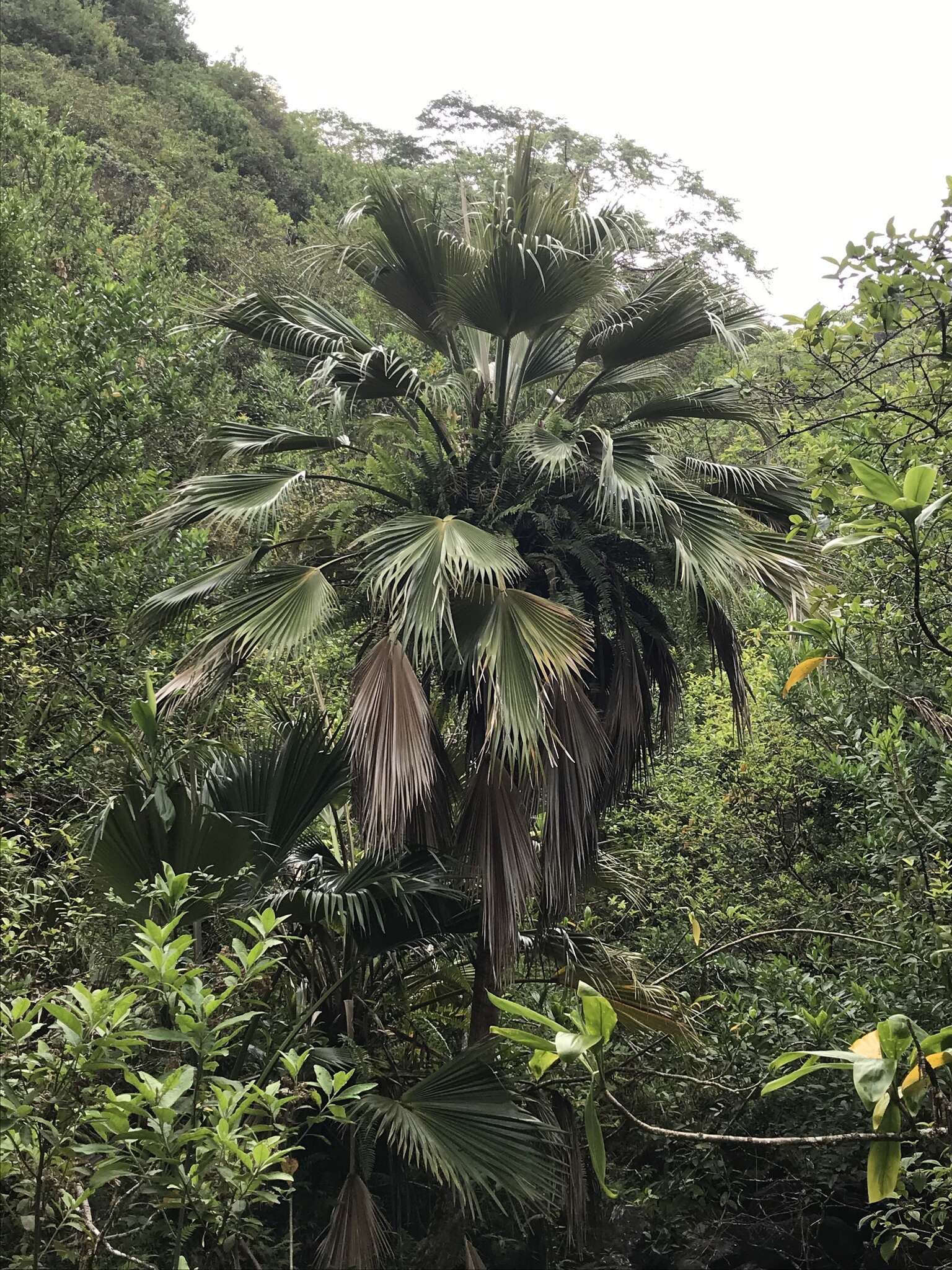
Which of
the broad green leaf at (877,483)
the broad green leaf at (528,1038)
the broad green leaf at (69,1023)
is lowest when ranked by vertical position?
the broad green leaf at (69,1023)

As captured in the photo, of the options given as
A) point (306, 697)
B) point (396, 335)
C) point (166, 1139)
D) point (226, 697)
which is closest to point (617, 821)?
point (306, 697)

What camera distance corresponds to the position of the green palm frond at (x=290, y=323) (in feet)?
16.4

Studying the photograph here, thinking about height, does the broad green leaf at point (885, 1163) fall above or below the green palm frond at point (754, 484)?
below

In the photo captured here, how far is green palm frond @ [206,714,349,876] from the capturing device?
164 inches

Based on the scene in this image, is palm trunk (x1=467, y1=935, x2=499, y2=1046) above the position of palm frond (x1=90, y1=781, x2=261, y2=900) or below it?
below

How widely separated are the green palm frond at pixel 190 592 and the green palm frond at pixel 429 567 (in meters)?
0.80

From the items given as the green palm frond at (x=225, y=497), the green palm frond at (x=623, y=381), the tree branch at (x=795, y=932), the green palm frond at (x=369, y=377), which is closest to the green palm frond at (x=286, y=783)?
the green palm frond at (x=225, y=497)

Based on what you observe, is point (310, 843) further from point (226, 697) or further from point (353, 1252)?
point (226, 697)

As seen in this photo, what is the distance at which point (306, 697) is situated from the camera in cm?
744

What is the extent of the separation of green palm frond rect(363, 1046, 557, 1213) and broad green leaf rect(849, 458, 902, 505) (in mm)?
2905

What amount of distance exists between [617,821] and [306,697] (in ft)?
8.63

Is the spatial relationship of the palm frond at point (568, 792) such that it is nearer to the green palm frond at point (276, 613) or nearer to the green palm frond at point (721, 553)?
the green palm frond at point (721, 553)

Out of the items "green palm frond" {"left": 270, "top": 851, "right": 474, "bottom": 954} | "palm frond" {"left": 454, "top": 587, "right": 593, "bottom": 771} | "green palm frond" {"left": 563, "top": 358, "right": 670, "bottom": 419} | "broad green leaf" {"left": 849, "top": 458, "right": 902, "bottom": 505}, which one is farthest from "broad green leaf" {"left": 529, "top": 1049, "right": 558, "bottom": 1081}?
"green palm frond" {"left": 563, "top": 358, "right": 670, "bottom": 419}

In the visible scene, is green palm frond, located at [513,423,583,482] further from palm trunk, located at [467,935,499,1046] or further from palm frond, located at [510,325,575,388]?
palm trunk, located at [467,935,499,1046]
